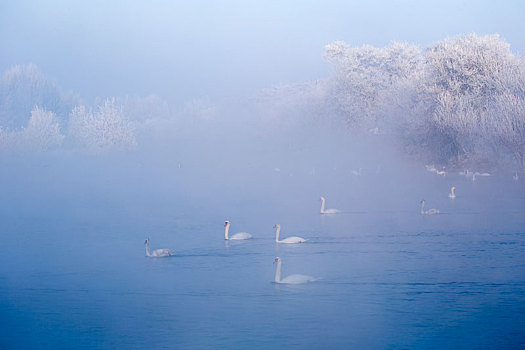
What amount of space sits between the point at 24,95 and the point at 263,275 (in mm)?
63137

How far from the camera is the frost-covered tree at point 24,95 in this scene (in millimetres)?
72812

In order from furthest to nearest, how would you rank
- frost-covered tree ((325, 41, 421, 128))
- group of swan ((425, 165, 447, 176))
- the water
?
1. frost-covered tree ((325, 41, 421, 128))
2. group of swan ((425, 165, 447, 176))
3. the water

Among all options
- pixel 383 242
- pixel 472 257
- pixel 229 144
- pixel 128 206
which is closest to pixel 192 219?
pixel 128 206

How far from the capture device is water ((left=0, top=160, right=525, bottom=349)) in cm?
1307

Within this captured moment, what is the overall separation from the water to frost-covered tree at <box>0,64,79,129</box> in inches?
1628

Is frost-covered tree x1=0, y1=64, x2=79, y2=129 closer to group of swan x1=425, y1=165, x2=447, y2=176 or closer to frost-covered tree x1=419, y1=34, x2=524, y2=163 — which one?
group of swan x1=425, y1=165, x2=447, y2=176

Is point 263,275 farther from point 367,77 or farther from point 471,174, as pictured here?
point 367,77

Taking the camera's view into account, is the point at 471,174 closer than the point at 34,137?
Yes

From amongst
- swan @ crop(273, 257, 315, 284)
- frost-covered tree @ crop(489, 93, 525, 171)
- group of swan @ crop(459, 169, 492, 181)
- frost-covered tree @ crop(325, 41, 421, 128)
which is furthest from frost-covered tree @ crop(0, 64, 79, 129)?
swan @ crop(273, 257, 315, 284)

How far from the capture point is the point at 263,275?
17.3 meters

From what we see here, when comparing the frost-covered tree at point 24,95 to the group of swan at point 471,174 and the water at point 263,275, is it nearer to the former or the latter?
the water at point 263,275

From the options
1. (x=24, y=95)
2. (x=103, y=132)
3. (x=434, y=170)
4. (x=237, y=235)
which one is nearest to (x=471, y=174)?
(x=434, y=170)

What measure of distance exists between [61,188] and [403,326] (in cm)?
3275

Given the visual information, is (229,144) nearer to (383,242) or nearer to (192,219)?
(192,219)
